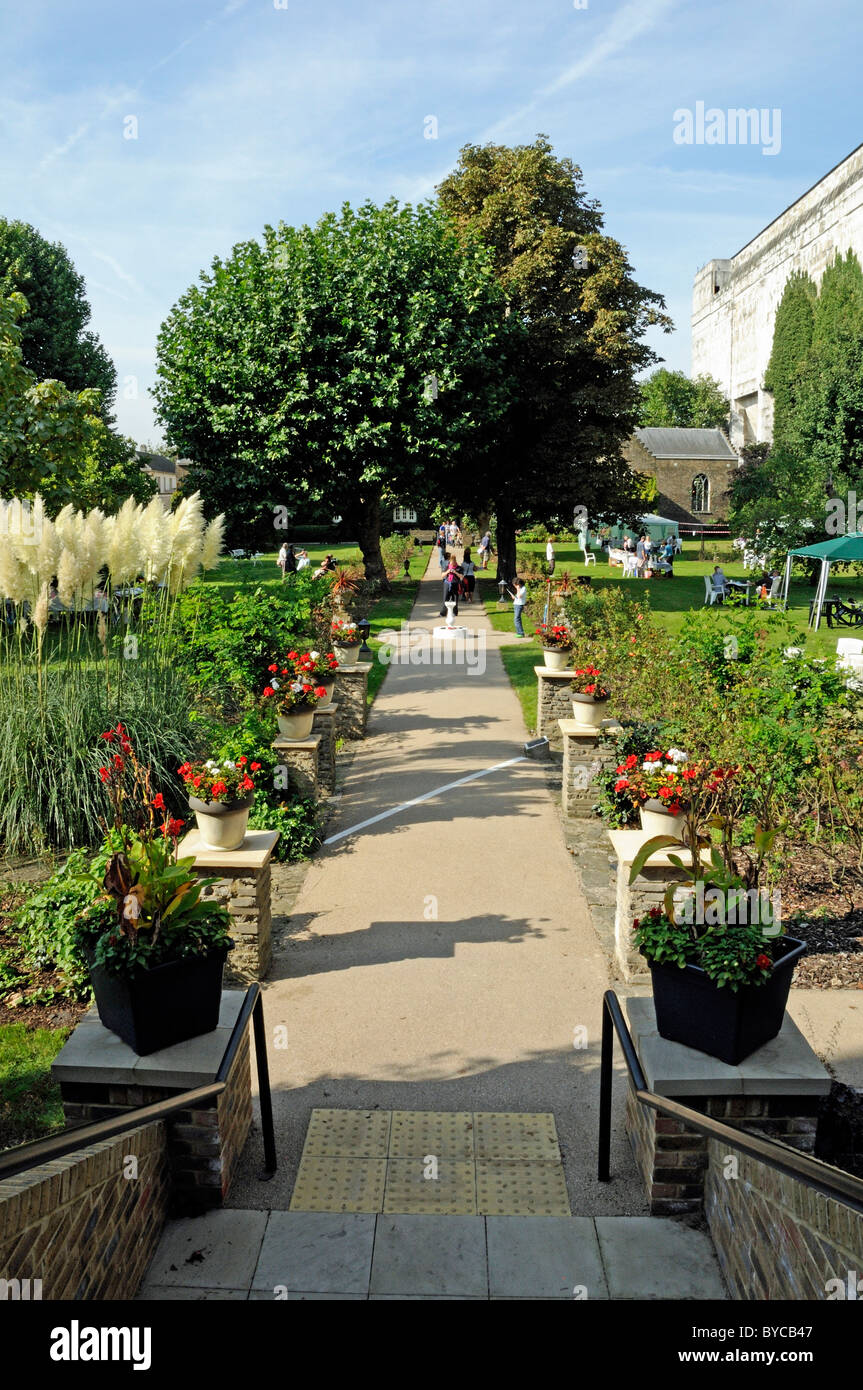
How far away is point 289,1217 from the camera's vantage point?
397cm

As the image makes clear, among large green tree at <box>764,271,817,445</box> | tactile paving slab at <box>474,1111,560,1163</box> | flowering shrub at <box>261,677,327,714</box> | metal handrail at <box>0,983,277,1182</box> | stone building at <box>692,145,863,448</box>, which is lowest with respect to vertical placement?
tactile paving slab at <box>474,1111,560,1163</box>

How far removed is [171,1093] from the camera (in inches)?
156

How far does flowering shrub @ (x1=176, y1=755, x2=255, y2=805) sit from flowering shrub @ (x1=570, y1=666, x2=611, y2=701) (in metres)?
4.49

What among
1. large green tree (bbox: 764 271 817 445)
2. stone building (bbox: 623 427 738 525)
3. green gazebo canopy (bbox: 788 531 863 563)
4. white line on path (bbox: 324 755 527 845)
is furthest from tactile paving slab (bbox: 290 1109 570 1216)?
stone building (bbox: 623 427 738 525)

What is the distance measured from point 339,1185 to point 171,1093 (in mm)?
950

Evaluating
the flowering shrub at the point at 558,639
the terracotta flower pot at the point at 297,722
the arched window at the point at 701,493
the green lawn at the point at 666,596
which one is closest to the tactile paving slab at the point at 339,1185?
the terracotta flower pot at the point at 297,722

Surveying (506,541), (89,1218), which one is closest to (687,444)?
(506,541)

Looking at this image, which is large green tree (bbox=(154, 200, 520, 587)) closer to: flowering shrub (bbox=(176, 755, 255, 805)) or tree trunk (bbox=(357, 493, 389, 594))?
tree trunk (bbox=(357, 493, 389, 594))

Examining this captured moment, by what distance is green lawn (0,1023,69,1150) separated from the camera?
15.4ft

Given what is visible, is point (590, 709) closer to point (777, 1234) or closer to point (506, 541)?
point (777, 1234)

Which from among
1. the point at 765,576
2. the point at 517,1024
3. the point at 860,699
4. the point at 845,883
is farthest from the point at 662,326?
the point at 517,1024

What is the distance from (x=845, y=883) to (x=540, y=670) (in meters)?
6.12

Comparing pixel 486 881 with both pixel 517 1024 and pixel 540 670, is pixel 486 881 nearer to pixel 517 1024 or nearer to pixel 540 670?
pixel 517 1024
